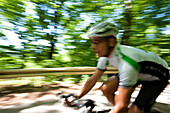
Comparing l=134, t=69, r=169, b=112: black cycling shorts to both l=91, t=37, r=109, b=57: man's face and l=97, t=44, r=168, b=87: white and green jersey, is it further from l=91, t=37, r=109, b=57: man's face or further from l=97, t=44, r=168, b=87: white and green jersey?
l=91, t=37, r=109, b=57: man's face

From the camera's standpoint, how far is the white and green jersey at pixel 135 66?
1.53m

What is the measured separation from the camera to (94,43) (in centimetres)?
181

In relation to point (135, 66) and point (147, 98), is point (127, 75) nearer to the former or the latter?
point (135, 66)

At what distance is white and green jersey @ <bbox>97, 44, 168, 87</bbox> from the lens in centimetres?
153

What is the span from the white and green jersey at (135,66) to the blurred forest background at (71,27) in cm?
405

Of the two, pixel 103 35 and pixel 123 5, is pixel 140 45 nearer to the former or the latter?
pixel 123 5

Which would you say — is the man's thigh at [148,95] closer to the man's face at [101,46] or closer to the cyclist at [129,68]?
the cyclist at [129,68]

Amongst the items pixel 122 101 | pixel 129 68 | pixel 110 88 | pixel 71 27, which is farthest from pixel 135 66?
pixel 71 27

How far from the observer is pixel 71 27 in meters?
6.22

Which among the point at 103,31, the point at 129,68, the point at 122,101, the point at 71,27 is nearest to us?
the point at 122,101

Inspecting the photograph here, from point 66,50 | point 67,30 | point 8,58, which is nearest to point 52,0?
point 67,30

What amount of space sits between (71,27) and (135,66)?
5039 millimetres

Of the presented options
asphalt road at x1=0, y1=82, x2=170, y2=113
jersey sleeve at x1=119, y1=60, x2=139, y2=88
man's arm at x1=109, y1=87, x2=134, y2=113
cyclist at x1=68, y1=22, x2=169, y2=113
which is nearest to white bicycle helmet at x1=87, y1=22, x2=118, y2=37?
cyclist at x1=68, y1=22, x2=169, y2=113

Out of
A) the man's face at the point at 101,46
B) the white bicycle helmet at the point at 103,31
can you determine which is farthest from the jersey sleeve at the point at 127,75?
the white bicycle helmet at the point at 103,31
